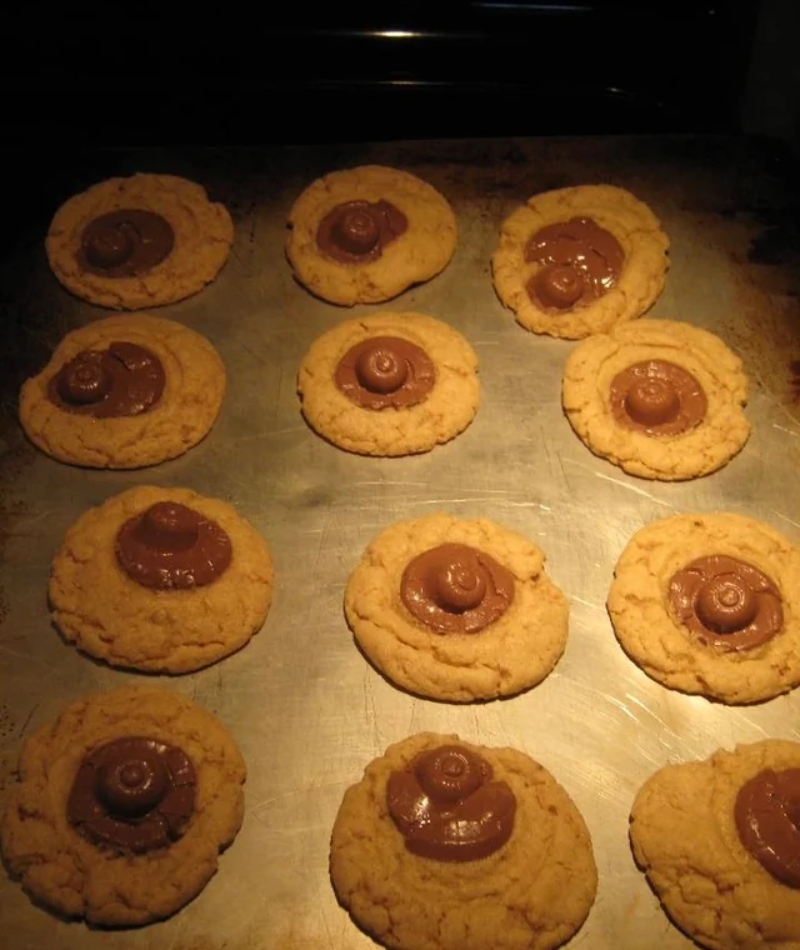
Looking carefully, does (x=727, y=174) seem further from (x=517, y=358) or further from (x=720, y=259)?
(x=517, y=358)

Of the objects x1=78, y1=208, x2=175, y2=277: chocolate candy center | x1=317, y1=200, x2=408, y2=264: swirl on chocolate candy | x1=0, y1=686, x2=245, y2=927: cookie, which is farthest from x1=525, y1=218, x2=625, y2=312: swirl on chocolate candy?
x1=0, y1=686, x2=245, y2=927: cookie

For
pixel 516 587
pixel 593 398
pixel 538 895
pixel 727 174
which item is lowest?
pixel 538 895

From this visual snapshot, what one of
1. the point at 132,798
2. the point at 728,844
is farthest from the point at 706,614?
the point at 132,798

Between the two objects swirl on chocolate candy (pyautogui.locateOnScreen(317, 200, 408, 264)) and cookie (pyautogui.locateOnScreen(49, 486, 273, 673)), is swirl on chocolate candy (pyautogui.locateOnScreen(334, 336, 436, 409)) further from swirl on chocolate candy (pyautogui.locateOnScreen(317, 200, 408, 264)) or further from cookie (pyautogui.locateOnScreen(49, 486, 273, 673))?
cookie (pyautogui.locateOnScreen(49, 486, 273, 673))

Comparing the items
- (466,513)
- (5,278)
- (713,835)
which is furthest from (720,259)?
(5,278)

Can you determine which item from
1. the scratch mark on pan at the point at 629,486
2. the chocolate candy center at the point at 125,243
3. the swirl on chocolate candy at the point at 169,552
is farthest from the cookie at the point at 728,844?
the chocolate candy center at the point at 125,243

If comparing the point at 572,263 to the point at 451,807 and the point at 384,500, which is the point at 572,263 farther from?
the point at 451,807
